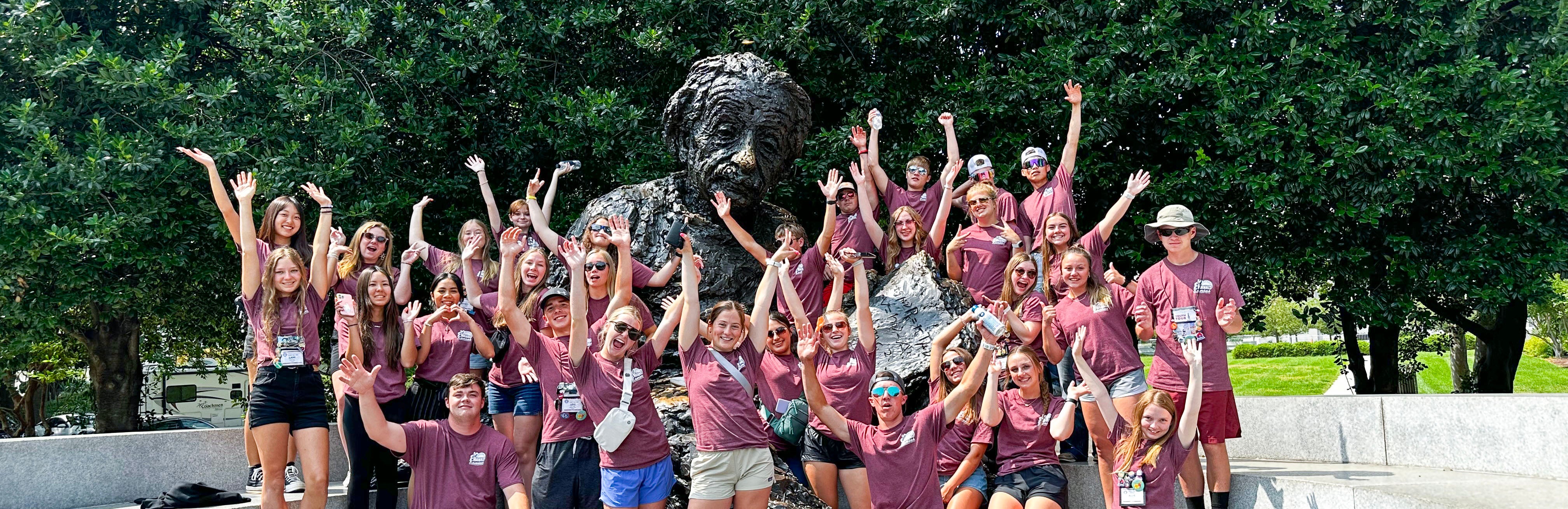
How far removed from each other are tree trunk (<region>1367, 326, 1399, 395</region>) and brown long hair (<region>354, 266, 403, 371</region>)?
1236 centimetres

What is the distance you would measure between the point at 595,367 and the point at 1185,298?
11.1 ft

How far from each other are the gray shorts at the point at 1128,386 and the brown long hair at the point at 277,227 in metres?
4.87

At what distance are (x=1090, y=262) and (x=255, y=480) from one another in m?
5.73

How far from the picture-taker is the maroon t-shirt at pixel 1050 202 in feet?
27.1

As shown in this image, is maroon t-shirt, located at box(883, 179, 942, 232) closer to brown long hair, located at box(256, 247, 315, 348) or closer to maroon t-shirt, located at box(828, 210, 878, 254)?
maroon t-shirt, located at box(828, 210, 878, 254)

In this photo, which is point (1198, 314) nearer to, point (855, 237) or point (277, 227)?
point (855, 237)

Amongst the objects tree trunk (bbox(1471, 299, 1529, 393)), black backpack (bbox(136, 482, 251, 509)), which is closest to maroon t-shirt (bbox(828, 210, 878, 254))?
black backpack (bbox(136, 482, 251, 509))

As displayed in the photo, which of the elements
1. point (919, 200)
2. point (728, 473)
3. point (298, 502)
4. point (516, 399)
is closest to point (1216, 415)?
point (728, 473)

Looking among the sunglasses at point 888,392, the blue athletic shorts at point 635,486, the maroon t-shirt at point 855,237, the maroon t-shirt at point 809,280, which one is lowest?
the blue athletic shorts at point 635,486

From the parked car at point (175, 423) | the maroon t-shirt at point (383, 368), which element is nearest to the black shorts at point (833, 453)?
the maroon t-shirt at point (383, 368)

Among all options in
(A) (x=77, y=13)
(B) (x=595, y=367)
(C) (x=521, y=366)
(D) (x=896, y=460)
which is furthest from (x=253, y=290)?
(A) (x=77, y=13)

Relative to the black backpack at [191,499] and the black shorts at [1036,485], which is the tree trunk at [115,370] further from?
the black shorts at [1036,485]

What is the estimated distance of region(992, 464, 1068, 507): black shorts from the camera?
6434mm

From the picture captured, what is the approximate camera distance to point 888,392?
6.29 meters
